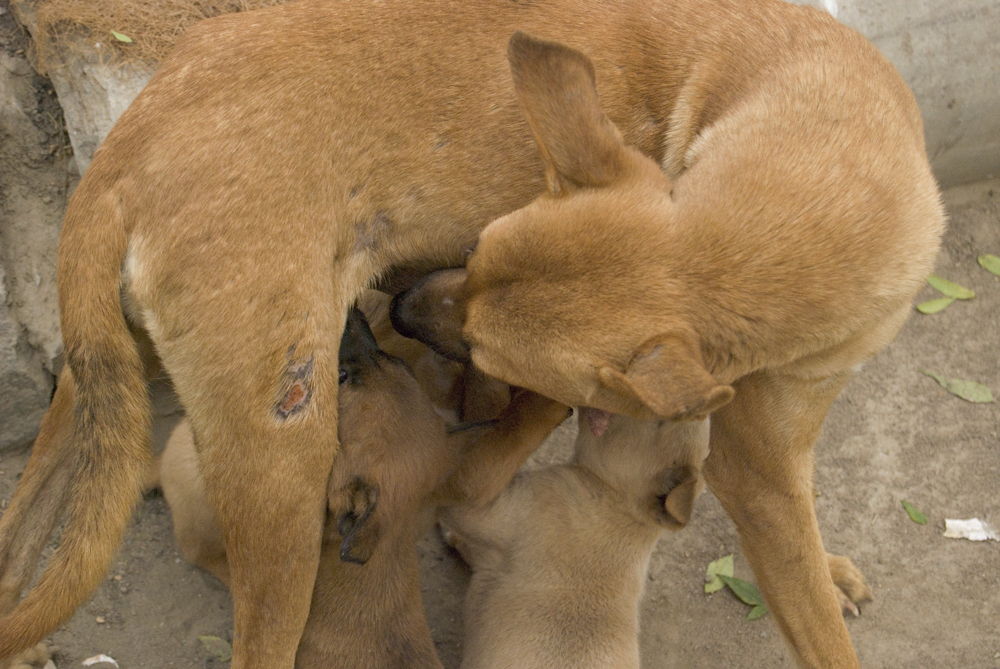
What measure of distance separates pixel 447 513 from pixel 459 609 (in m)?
0.77

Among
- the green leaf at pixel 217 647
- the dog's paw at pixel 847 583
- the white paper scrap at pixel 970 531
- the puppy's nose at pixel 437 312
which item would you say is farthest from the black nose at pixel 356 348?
the white paper scrap at pixel 970 531

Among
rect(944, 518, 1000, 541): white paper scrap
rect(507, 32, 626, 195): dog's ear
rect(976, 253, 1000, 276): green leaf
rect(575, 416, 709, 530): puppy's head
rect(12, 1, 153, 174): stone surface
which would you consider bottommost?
rect(944, 518, 1000, 541): white paper scrap

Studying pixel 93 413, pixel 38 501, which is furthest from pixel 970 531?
pixel 38 501

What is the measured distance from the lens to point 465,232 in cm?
306

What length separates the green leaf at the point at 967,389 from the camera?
186 inches

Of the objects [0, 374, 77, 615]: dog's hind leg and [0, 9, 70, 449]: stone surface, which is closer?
[0, 374, 77, 615]: dog's hind leg

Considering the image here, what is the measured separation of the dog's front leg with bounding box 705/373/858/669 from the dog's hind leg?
7.76 feet

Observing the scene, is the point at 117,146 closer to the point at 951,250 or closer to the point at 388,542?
the point at 388,542

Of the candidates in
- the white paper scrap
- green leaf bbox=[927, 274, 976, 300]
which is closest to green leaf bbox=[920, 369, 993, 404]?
green leaf bbox=[927, 274, 976, 300]

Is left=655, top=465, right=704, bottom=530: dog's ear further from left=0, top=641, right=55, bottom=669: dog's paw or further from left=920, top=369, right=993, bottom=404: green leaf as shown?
left=0, top=641, right=55, bottom=669: dog's paw

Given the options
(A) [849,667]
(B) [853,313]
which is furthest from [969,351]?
(B) [853,313]

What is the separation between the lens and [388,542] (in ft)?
10.3

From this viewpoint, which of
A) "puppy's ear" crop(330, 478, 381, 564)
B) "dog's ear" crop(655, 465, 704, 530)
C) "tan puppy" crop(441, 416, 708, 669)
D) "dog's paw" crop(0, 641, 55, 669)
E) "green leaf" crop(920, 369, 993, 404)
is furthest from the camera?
"green leaf" crop(920, 369, 993, 404)

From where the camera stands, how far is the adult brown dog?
2.51 m
